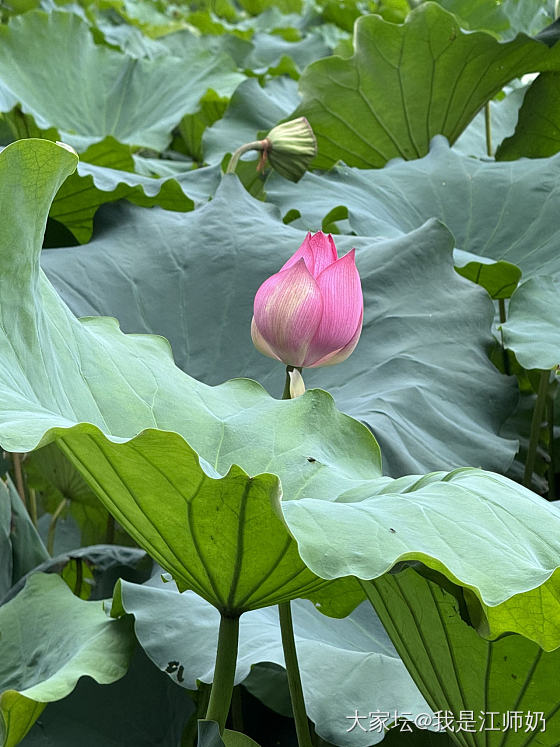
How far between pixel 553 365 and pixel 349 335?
0.30 m

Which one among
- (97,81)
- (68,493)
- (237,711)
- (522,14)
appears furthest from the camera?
(522,14)

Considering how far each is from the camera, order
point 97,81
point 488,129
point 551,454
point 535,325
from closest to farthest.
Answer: point 535,325
point 551,454
point 488,129
point 97,81

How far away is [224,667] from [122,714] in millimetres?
293

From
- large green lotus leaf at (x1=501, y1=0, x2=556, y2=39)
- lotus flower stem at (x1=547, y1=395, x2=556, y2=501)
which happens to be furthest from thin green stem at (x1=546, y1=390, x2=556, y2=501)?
large green lotus leaf at (x1=501, y1=0, x2=556, y2=39)

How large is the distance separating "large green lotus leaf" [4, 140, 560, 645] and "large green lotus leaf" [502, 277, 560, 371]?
1.25ft

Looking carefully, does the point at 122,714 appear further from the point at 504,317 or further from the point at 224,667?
the point at 504,317

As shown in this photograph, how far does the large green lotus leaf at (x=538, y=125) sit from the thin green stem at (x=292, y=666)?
1.36 m

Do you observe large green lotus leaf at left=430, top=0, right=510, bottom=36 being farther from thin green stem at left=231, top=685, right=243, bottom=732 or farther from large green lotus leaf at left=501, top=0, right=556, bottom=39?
thin green stem at left=231, top=685, right=243, bottom=732

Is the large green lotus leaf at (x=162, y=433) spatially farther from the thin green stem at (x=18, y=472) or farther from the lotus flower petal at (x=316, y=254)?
the thin green stem at (x=18, y=472)

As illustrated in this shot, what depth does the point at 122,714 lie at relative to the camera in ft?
3.15

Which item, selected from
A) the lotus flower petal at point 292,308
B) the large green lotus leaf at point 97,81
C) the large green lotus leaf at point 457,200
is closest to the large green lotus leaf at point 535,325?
the large green lotus leaf at point 457,200

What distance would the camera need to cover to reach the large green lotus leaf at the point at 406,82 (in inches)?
69.9

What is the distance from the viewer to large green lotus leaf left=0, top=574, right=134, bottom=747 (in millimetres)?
803

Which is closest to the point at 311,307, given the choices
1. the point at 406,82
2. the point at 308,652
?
the point at 308,652
